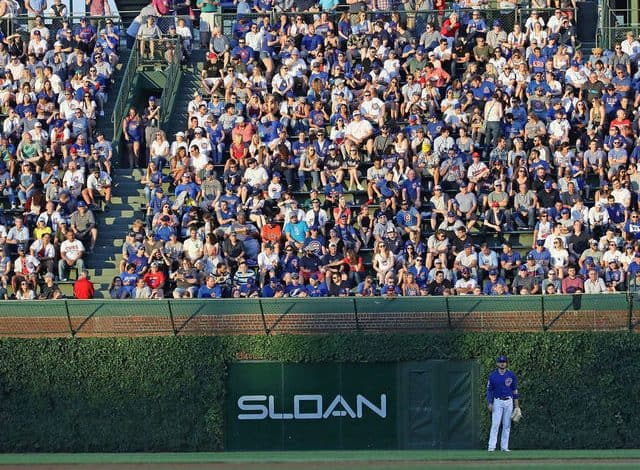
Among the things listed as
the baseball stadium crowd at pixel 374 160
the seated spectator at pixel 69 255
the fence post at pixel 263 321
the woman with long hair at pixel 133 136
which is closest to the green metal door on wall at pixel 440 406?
the baseball stadium crowd at pixel 374 160

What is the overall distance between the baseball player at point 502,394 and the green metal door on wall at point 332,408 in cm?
124

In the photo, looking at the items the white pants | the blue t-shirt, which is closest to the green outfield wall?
the white pants

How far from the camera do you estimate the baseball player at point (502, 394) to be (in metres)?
23.9

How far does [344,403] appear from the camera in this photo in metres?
25.4

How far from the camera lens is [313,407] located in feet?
83.4

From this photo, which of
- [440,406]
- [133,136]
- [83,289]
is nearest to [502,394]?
[440,406]

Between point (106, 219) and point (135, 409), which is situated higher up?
point (106, 219)

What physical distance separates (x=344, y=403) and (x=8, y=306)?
622 centimetres

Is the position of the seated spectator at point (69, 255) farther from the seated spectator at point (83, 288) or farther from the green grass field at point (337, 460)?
the green grass field at point (337, 460)

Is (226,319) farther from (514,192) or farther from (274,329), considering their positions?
(514,192)

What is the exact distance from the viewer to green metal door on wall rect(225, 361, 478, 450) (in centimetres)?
2533

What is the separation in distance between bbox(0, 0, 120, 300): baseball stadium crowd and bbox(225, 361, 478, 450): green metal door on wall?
14.2 feet

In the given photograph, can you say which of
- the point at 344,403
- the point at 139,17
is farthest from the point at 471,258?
the point at 139,17

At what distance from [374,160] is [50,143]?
7.29 meters
